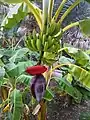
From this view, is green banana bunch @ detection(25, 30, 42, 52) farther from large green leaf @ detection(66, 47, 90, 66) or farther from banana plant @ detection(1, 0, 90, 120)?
large green leaf @ detection(66, 47, 90, 66)

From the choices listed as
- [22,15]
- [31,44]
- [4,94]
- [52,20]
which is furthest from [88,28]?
[4,94]

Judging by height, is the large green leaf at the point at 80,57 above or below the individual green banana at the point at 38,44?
below

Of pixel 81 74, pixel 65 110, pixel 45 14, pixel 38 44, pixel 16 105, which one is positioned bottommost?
pixel 65 110

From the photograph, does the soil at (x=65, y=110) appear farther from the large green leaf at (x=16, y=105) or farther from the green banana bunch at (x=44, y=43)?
the green banana bunch at (x=44, y=43)

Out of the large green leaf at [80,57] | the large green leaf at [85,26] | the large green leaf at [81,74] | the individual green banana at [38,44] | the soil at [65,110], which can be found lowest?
the soil at [65,110]

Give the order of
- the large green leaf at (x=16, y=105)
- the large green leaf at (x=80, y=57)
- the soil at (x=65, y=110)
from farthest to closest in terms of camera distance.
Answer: the soil at (x=65, y=110) < the large green leaf at (x=80, y=57) < the large green leaf at (x=16, y=105)

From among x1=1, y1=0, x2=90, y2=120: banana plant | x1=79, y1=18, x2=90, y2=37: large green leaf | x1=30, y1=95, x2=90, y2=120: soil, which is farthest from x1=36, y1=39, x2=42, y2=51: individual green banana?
x1=30, y1=95, x2=90, y2=120: soil

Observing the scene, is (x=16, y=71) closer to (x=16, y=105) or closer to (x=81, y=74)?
(x=16, y=105)

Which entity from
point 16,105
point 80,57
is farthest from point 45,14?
point 16,105

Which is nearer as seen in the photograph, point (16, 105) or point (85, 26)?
point (16, 105)

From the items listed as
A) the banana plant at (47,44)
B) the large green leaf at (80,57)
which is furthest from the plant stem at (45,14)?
the large green leaf at (80,57)

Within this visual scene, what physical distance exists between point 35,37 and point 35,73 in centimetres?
A: 21

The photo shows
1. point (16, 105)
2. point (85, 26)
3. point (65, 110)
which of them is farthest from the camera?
point (65, 110)

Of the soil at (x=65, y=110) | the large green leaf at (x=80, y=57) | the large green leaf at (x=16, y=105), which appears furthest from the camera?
the soil at (x=65, y=110)
